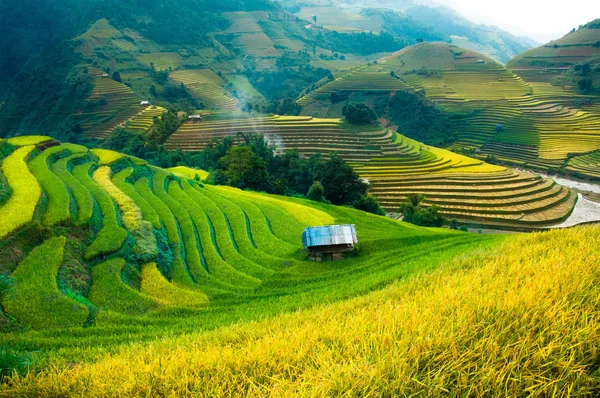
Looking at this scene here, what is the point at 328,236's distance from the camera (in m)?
11.6

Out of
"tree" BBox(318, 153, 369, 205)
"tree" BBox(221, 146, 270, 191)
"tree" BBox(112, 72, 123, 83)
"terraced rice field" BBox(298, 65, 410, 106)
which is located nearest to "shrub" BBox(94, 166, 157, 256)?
"tree" BBox(221, 146, 270, 191)

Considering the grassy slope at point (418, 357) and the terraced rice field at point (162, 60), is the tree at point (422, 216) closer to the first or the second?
the grassy slope at point (418, 357)

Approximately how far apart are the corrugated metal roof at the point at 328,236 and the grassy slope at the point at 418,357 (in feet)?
26.2

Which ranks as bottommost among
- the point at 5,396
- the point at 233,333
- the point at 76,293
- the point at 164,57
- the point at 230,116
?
the point at 76,293

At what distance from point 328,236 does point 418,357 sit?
362 inches

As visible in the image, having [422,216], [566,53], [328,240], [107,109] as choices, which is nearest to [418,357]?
[328,240]

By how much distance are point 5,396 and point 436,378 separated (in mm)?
3072

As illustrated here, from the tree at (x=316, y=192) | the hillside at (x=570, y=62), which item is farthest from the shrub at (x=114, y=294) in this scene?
the hillside at (x=570, y=62)

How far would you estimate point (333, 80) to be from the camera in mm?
79500

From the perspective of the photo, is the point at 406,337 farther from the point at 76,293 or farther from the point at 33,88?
the point at 33,88

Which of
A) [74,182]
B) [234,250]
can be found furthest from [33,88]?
[234,250]

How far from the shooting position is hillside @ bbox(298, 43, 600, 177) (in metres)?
49.4

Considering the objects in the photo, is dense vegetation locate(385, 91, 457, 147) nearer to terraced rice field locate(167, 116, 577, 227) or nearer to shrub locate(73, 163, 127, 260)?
terraced rice field locate(167, 116, 577, 227)

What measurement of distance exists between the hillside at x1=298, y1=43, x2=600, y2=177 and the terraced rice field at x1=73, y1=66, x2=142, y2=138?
32.4 meters
